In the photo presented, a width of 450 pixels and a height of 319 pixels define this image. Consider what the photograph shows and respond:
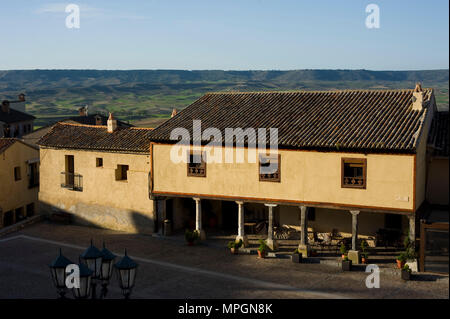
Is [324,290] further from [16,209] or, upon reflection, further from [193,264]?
[16,209]

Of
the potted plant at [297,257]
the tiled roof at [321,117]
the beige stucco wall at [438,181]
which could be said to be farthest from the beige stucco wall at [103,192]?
the beige stucco wall at [438,181]

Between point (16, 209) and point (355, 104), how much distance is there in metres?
A: 24.1

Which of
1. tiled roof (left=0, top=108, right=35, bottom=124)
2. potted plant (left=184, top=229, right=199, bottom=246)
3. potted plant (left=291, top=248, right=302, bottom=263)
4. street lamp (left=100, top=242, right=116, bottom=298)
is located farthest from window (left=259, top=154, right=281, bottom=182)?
tiled roof (left=0, top=108, right=35, bottom=124)

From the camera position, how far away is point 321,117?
28.4 meters

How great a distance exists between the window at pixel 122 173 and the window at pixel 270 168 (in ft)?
30.0

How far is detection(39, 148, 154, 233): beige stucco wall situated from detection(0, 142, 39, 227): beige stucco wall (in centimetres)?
414

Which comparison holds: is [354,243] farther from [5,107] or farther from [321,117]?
[5,107]

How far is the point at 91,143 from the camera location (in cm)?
3366

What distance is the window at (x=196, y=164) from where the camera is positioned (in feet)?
95.1

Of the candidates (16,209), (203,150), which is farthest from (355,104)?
(16,209)
